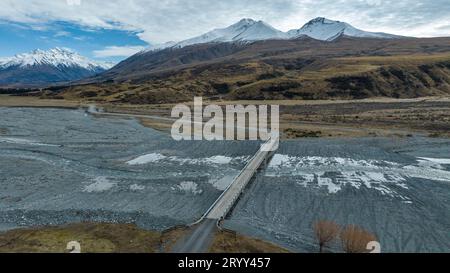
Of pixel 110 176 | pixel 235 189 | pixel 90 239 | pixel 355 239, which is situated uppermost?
pixel 235 189

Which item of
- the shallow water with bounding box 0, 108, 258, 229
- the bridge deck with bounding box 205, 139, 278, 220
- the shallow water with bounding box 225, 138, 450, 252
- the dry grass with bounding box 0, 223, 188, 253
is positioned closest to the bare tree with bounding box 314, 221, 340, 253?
the shallow water with bounding box 225, 138, 450, 252

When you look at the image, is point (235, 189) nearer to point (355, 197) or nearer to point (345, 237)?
point (355, 197)

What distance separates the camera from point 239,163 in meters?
66.4

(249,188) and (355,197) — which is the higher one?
(249,188)

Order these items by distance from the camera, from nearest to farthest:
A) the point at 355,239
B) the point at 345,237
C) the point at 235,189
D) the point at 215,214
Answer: the point at 355,239, the point at 345,237, the point at 215,214, the point at 235,189

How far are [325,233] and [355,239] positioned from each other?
278 cm

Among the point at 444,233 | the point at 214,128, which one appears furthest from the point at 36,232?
the point at 214,128

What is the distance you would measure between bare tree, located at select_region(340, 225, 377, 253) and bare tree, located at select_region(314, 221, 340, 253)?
744 millimetres

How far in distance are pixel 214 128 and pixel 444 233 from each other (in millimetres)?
68326

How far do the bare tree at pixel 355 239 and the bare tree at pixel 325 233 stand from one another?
0.74 metres

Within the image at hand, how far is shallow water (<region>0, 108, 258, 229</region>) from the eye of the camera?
4328 centimetres

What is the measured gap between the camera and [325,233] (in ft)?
117

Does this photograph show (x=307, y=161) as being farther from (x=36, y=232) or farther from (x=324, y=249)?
(x=36, y=232)

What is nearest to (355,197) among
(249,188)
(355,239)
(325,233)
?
(249,188)
